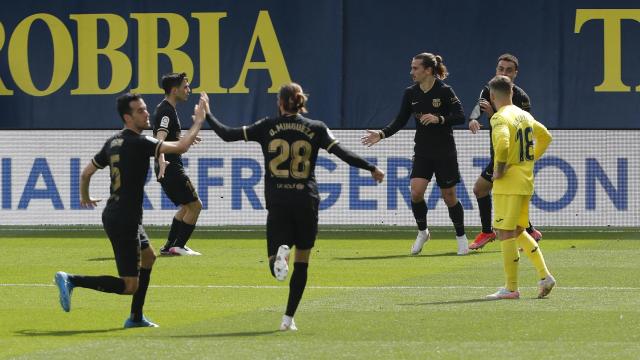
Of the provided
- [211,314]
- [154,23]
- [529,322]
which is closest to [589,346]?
[529,322]

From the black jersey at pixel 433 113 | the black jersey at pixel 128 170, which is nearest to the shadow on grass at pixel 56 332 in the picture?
the black jersey at pixel 128 170

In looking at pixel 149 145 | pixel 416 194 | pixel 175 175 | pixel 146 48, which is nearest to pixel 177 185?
pixel 175 175

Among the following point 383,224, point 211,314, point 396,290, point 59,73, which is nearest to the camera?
point 211,314

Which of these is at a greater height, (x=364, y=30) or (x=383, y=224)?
(x=364, y=30)

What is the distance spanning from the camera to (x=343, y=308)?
13578mm

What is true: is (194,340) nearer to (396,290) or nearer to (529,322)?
(529,322)

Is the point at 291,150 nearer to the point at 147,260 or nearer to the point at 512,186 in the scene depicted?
the point at 147,260

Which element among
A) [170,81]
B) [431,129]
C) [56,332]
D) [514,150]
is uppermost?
[170,81]

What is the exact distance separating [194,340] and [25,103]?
15.8 m

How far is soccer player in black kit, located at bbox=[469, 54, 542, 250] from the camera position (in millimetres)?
18266

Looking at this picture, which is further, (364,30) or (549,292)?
(364,30)

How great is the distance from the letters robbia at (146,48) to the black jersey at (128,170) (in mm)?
13855

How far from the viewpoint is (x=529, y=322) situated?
12352 mm

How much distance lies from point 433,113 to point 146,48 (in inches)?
345
